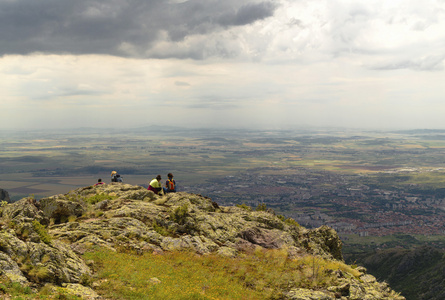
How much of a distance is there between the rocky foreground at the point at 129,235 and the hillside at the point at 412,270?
107 meters

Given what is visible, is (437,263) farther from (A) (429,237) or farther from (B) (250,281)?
(B) (250,281)

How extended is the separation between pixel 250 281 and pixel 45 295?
1188 centimetres

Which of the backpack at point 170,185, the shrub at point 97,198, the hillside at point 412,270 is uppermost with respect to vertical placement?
the backpack at point 170,185

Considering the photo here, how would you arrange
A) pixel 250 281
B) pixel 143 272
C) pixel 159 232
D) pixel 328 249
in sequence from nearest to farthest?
pixel 143 272 < pixel 250 281 < pixel 159 232 < pixel 328 249

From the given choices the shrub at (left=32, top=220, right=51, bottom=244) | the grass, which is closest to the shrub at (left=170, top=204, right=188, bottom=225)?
the grass

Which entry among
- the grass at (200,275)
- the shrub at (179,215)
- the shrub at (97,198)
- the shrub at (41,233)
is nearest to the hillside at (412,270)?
the grass at (200,275)

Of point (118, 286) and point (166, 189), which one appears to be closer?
point (118, 286)

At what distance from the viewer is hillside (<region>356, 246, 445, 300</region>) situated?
116 m

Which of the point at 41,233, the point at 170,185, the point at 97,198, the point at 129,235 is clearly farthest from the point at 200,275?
the point at 170,185

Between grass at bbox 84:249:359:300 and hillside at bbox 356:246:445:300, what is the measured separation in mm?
115547

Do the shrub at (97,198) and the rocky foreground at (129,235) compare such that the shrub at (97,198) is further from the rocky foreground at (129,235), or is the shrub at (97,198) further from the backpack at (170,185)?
the backpack at (170,185)

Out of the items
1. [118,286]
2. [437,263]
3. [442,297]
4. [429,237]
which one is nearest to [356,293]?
[118,286]

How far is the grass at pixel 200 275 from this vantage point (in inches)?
667

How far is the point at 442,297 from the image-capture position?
105 metres
